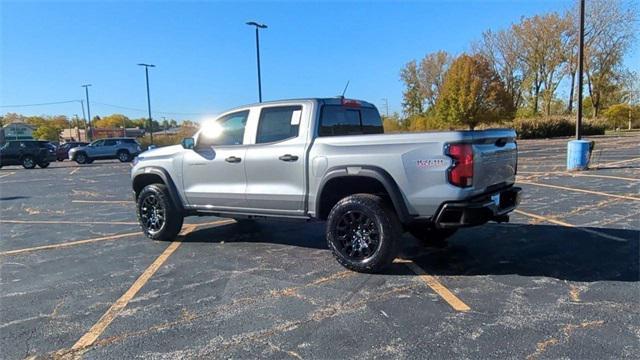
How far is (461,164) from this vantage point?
13.8 feet

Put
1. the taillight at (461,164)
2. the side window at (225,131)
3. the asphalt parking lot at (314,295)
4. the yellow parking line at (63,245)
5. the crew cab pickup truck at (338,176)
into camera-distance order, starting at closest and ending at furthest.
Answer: the asphalt parking lot at (314,295) < the taillight at (461,164) < the crew cab pickup truck at (338,176) < the side window at (225,131) < the yellow parking line at (63,245)

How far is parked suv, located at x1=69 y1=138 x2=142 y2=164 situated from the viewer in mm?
30297

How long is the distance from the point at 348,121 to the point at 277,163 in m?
1.08

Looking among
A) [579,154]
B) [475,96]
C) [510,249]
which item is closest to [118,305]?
[510,249]

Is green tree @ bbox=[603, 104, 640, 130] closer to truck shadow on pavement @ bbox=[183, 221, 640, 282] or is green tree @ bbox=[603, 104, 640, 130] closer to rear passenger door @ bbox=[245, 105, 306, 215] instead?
truck shadow on pavement @ bbox=[183, 221, 640, 282]

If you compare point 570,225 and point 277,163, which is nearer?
point 277,163

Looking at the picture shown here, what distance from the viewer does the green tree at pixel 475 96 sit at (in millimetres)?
45125

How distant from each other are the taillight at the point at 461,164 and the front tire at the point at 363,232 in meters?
0.77

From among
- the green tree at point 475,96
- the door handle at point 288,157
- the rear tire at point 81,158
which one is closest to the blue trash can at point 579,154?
the door handle at point 288,157

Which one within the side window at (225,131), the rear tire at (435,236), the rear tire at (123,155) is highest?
the side window at (225,131)

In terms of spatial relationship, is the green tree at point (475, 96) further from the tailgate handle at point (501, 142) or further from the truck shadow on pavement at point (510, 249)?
the tailgate handle at point (501, 142)

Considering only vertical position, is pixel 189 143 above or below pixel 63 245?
above

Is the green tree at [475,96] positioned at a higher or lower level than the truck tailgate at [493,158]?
higher

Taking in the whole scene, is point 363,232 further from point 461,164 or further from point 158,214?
point 158,214
